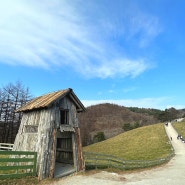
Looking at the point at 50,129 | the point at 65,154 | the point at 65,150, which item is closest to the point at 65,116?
the point at 50,129

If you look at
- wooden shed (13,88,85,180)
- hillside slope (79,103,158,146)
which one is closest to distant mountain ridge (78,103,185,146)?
hillside slope (79,103,158,146)

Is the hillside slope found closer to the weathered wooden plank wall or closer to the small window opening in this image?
the small window opening

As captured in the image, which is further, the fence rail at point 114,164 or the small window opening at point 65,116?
the fence rail at point 114,164

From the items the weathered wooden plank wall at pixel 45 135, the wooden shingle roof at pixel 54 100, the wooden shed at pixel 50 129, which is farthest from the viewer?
the wooden shingle roof at pixel 54 100

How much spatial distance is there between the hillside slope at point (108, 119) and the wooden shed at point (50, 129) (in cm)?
8029

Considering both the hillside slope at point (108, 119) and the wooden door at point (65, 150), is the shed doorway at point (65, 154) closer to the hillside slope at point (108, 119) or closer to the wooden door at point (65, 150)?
the wooden door at point (65, 150)

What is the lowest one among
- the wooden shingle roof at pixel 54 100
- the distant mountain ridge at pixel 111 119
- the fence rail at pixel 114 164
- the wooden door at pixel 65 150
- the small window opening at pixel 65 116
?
the fence rail at pixel 114 164

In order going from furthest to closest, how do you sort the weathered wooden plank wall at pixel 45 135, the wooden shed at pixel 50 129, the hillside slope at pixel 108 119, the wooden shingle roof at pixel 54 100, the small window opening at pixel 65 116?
the hillside slope at pixel 108 119, the small window opening at pixel 65 116, the wooden shingle roof at pixel 54 100, the wooden shed at pixel 50 129, the weathered wooden plank wall at pixel 45 135

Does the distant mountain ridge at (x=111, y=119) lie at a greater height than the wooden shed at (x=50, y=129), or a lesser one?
greater

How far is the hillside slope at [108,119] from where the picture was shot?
11084cm

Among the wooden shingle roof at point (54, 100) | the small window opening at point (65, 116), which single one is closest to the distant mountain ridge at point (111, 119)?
the small window opening at point (65, 116)

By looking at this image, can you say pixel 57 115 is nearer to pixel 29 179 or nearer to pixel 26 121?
pixel 26 121

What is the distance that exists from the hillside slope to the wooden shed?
80.3 metres

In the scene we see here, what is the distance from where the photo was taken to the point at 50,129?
17734 mm
